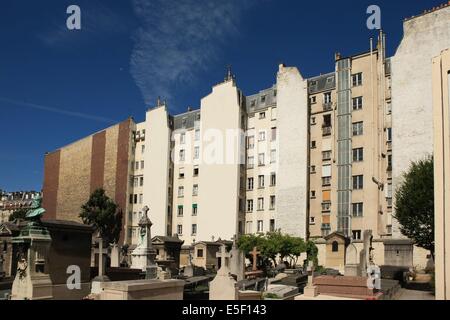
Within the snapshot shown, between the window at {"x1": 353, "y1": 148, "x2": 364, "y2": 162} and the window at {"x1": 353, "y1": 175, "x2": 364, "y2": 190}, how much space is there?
180 centimetres

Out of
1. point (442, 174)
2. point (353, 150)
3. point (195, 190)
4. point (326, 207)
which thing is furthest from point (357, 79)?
point (442, 174)

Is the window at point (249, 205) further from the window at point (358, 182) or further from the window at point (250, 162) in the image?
the window at point (358, 182)

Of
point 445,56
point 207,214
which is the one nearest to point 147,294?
point 445,56

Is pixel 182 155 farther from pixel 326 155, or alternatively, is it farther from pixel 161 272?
pixel 161 272

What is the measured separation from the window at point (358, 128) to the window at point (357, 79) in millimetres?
4196

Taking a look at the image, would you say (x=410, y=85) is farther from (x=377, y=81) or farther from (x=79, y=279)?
(x=79, y=279)

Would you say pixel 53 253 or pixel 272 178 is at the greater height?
pixel 272 178

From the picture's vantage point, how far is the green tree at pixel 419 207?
28.4 meters

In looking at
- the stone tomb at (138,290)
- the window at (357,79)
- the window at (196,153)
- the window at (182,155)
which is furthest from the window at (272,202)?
the stone tomb at (138,290)

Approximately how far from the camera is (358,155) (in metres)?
46.5

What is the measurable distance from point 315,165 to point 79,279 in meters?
31.1
